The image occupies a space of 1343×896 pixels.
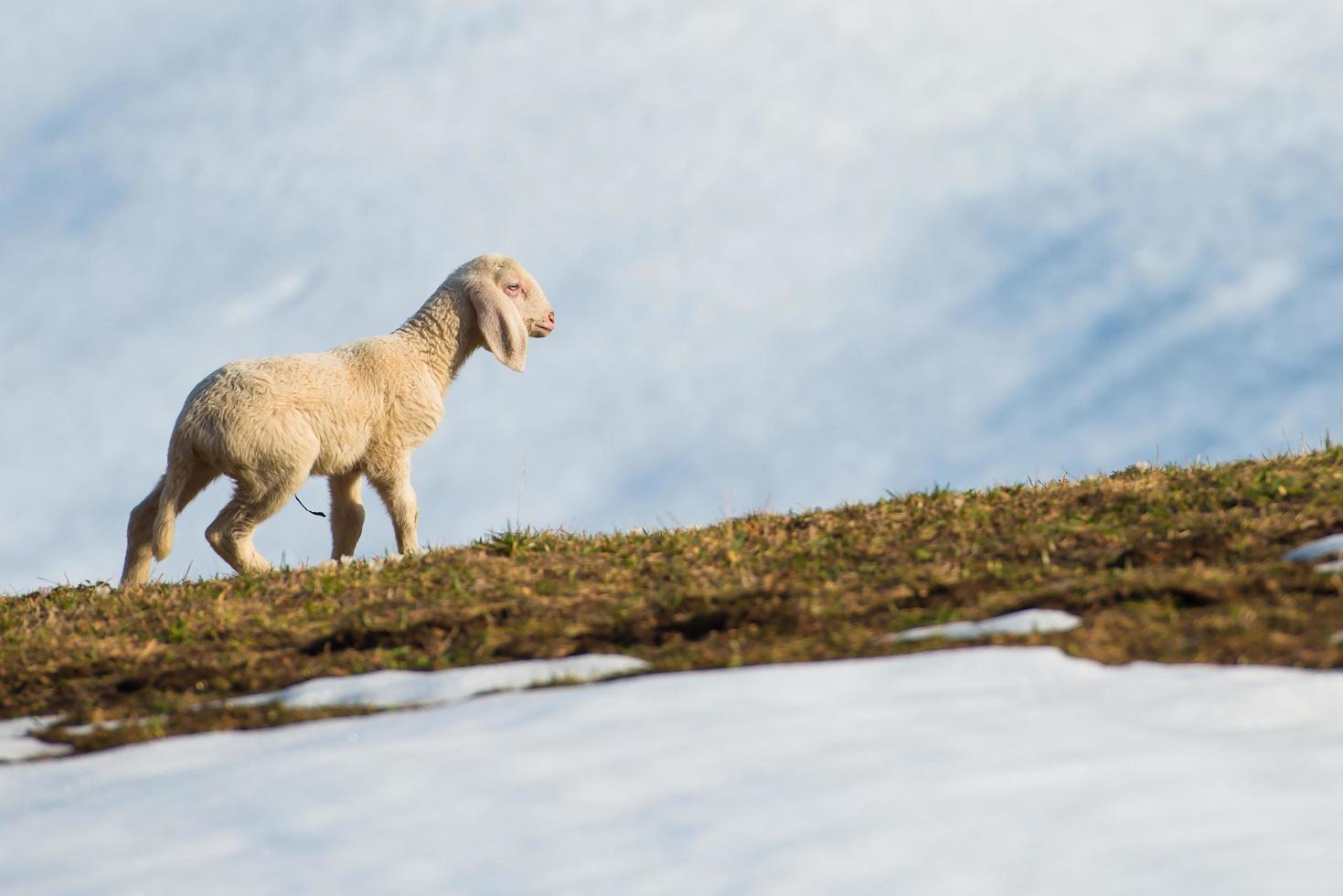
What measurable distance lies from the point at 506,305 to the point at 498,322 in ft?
0.52

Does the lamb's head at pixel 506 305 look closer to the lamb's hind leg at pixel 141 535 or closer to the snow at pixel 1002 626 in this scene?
the lamb's hind leg at pixel 141 535

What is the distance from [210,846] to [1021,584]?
407 centimetres

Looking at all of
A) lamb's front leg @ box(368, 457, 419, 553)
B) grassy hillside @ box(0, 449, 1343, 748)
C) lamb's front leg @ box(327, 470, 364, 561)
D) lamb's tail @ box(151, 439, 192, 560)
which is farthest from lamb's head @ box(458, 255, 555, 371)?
grassy hillside @ box(0, 449, 1343, 748)

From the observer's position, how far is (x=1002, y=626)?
6266 mm

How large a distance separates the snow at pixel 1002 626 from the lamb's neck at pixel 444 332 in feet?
20.7

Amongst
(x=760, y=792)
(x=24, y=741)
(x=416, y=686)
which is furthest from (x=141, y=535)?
(x=760, y=792)

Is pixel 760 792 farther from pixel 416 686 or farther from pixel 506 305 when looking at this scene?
pixel 506 305

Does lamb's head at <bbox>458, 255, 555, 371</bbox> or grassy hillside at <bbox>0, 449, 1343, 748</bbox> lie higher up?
lamb's head at <bbox>458, 255, 555, 371</bbox>

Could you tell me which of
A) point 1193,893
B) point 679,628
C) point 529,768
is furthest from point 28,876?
point 1193,893

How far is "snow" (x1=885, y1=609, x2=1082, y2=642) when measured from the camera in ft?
20.3

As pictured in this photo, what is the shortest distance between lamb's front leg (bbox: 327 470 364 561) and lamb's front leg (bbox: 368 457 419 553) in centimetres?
43

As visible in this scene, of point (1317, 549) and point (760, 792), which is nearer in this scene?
point (760, 792)

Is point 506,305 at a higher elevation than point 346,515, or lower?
higher

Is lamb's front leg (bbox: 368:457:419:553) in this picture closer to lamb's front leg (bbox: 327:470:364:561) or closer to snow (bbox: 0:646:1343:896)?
lamb's front leg (bbox: 327:470:364:561)
